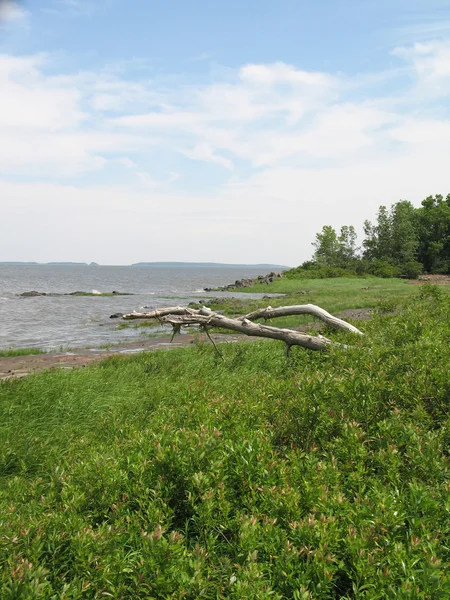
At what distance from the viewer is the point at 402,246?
266 ft

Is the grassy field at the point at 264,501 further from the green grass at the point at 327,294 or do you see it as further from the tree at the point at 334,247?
the tree at the point at 334,247

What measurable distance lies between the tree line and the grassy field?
6705 cm

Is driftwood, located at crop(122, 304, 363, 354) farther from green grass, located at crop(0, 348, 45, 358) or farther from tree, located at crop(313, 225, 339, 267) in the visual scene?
tree, located at crop(313, 225, 339, 267)

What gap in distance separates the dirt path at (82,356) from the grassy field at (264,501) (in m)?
11.3

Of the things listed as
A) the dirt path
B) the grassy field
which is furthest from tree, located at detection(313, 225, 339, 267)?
Answer: the grassy field

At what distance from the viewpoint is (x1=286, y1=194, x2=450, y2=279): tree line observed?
74.6m

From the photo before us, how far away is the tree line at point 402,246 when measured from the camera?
74.6m

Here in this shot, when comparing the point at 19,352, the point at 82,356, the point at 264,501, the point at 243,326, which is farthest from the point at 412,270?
the point at 264,501

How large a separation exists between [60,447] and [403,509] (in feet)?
20.8

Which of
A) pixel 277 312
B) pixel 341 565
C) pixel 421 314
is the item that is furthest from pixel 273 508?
pixel 277 312

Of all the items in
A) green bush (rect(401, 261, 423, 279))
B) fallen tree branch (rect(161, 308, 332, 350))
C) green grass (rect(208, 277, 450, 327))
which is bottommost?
green grass (rect(208, 277, 450, 327))

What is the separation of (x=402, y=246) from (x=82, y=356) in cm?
7077

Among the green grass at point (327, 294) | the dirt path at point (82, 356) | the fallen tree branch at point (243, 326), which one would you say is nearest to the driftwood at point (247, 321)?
the fallen tree branch at point (243, 326)

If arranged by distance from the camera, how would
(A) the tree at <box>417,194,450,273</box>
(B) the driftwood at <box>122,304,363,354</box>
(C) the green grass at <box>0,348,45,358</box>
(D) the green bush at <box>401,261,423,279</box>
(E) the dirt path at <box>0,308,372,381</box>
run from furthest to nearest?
(A) the tree at <box>417,194,450,273</box> → (D) the green bush at <box>401,261,423,279</box> → (C) the green grass at <box>0,348,45,358</box> → (E) the dirt path at <box>0,308,372,381</box> → (B) the driftwood at <box>122,304,363,354</box>
